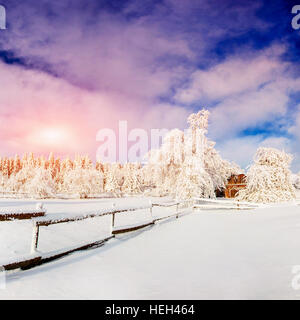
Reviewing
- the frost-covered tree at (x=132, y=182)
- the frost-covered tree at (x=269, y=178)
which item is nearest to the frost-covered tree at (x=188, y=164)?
the frost-covered tree at (x=269, y=178)

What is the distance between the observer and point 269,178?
68.1 feet

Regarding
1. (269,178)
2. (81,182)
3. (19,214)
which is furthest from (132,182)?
(19,214)

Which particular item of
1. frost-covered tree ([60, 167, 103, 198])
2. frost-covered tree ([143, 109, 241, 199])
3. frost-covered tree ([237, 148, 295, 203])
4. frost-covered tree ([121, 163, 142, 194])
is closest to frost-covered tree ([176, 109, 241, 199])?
frost-covered tree ([143, 109, 241, 199])

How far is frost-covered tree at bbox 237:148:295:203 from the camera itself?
20812 millimetres

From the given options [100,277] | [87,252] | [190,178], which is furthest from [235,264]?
[190,178]

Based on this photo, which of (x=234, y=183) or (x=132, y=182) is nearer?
(x=234, y=183)

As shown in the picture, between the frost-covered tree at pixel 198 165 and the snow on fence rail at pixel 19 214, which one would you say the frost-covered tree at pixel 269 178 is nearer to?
the frost-covered tree at pixel 198 165

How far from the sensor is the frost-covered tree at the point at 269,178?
819 inches

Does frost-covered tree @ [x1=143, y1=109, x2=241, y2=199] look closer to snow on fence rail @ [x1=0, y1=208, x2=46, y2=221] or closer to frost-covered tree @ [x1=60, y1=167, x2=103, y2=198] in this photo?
snow on fence rail @ [x1=0, y1=208, x2=46, y2=221]

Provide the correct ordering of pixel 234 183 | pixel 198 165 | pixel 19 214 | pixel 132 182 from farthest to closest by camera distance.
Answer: pixel 132 182, pixel 234 183, pixel 198 165, pixel 19 214

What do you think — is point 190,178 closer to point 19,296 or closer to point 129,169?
point 19,296

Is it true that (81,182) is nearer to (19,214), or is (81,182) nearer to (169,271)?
(19,214)

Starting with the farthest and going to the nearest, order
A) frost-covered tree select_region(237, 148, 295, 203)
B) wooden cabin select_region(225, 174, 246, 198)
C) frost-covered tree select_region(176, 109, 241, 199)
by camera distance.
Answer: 1. wooden cabin select_region(225, 174, 246, 198)
2. frost-covered tree select_region(176, 109, 241, 199)
3. frost-covered tree select_region(237, 148, 295, 203)
